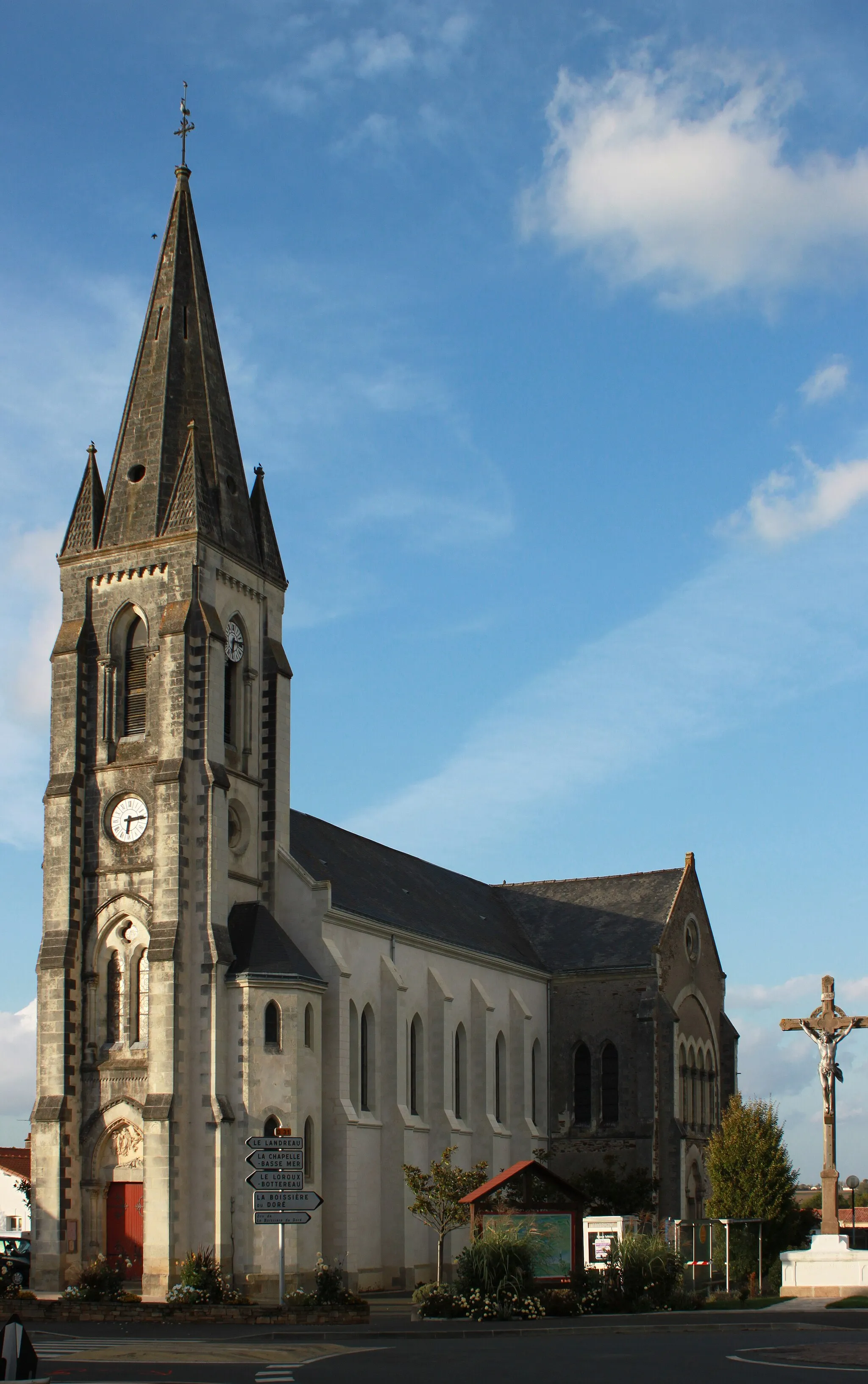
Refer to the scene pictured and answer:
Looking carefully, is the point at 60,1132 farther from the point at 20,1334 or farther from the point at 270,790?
the point at 20,1334

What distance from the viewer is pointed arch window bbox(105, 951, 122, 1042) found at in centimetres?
4181

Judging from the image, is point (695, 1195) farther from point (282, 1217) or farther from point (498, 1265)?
point (282, 1217)

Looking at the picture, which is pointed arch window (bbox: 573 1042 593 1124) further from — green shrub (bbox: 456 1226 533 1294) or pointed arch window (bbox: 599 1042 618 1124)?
green shrub (bbox: 456 1226 533 1294)

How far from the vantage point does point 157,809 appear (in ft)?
137

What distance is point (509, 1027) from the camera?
5619 cm

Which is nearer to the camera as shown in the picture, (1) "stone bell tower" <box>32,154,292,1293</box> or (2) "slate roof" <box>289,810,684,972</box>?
(1) "stone bell tower" <box>32,154,292,1293</box>

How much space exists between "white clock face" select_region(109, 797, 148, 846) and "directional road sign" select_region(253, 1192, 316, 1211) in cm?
1392

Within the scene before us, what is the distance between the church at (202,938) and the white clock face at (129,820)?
0.24ft

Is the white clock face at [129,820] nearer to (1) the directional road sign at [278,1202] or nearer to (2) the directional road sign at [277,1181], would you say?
(2) the directional road sign at [277,1181]

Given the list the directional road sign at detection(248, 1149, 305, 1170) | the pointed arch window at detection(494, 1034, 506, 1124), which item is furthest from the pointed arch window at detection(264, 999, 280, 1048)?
the pointed arch window at detection(494, 1034, 506, 1124)

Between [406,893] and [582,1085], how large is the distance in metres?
11.0

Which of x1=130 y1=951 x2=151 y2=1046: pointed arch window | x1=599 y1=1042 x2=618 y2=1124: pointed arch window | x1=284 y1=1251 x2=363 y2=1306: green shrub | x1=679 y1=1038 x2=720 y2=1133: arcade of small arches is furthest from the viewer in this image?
x1=679 y1=1038 x2=720 y2=1133: arcade of small arches

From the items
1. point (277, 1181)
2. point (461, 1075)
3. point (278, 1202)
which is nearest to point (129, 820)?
point (277, 1181)

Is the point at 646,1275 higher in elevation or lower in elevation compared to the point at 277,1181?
lower
